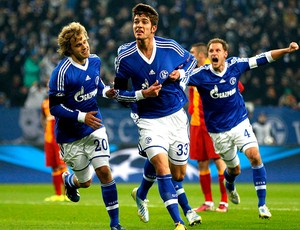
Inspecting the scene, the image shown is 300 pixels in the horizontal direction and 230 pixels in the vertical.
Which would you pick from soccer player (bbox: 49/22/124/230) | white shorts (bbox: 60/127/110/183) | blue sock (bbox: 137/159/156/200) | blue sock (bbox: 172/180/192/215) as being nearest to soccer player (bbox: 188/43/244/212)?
blue sock (bbox: 137/159/156/200)

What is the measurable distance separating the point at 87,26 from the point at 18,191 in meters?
7.87

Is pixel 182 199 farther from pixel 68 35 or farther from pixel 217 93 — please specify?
pixel 68 35

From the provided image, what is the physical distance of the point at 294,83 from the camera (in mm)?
22203

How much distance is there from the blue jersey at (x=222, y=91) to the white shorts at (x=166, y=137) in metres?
1.60

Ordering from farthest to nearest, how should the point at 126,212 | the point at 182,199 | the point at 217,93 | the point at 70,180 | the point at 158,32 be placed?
1. the point at 158,32
2. the point at 126,212
3. the point at 217,93
4. the point at 70,180
5. the point at 182,199

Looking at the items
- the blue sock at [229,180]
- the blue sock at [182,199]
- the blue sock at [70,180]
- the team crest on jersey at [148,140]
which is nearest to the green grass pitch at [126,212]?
the blue sock at [182,199]

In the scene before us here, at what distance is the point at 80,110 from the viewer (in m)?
9.45

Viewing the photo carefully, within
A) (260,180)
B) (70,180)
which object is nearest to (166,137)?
(70,180)

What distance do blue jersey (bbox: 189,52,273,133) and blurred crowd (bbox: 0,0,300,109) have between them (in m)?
10.5

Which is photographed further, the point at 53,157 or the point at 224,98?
the point at 53,157

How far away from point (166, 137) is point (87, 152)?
957 millimetres

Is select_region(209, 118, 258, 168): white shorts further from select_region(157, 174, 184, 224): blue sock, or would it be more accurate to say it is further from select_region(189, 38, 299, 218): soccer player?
select_region(157, 174, 184, 224): blue sock

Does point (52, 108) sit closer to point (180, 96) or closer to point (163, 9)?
point (180, 96)

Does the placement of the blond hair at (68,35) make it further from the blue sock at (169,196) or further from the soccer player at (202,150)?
the soccer player at (202,150)
